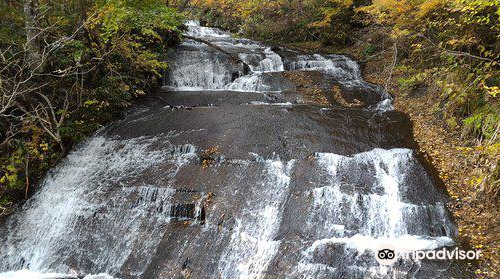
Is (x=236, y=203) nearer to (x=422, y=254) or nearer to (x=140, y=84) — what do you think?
(x=422, y=254)

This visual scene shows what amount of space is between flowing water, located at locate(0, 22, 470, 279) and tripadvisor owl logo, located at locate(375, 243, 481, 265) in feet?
0.50

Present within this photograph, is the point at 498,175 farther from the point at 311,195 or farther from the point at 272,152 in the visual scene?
→ the point at 272,152

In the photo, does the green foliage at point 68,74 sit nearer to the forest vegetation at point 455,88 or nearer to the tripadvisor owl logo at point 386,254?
the tripadvisor owl logo at point 386,254

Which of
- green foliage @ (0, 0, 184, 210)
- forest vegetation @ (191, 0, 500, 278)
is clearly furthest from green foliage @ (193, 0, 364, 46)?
green foliage @ (0, 0, 184, 210)

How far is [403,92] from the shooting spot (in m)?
12.1

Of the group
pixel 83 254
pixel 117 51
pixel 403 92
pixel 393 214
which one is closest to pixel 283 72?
pixel 403 92

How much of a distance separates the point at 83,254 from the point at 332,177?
5684 millimetres

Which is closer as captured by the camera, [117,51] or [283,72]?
[117,51]

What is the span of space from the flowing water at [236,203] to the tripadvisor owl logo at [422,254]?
152 millimetres

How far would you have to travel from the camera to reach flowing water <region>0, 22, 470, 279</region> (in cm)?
632

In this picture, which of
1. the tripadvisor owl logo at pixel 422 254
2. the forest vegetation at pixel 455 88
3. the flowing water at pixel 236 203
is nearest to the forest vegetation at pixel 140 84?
the forest vegetation at pixel 455 88

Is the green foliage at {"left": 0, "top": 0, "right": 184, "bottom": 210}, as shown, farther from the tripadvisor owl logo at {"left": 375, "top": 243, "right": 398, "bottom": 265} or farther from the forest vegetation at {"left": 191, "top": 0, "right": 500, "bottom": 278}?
the forest vegetation at {"left": 191, "top": 0, "right": 500, "bottom": 278}

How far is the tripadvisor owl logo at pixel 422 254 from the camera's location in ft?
18.9

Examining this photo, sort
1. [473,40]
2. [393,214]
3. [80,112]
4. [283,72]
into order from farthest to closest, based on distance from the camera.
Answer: [283,72] → [80,112] → [473,40] → [393,214]
